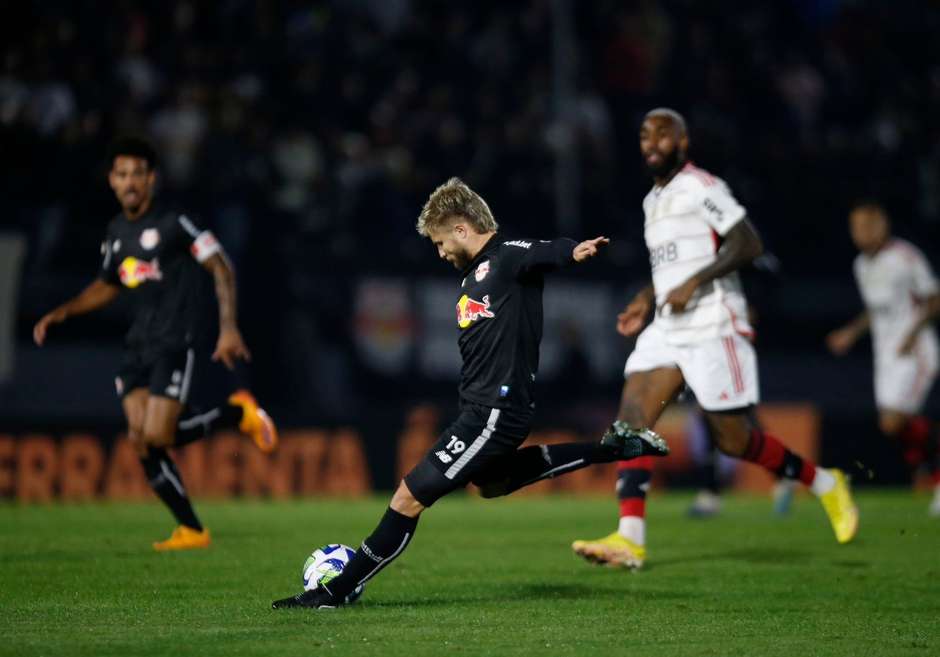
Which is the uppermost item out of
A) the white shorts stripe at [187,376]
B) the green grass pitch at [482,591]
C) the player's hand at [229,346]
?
the player's hand at [229,346]

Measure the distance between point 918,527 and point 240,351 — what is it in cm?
576

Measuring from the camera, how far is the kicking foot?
6.93 m

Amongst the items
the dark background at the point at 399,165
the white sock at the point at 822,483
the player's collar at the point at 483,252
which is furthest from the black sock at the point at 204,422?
the dark background at the point at 399,165

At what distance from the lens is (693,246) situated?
9273 mm

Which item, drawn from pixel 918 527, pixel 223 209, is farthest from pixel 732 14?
pixel 918 527

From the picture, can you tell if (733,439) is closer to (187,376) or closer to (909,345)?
(187,376)

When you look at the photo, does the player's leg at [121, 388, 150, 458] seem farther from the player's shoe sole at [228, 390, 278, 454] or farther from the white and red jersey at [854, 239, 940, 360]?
the white and red jersey at [854, 239, 940, 360]

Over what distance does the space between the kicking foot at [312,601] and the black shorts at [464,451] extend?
60 centimetres

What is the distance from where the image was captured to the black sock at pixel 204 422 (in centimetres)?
1002

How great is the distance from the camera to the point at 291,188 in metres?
17.1

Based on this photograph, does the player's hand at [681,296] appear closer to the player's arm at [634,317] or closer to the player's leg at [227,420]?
the player's arm at [634,317]

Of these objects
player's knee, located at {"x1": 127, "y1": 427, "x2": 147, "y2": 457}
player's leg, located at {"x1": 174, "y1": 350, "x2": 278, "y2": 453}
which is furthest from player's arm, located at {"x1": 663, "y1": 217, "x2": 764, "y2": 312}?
player's knee, located at {"x1": 127, "y1": 427, "x2": 147, "y2": 457}

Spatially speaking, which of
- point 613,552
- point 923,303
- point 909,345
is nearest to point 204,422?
point 613,552

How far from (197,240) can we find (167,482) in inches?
61.3
